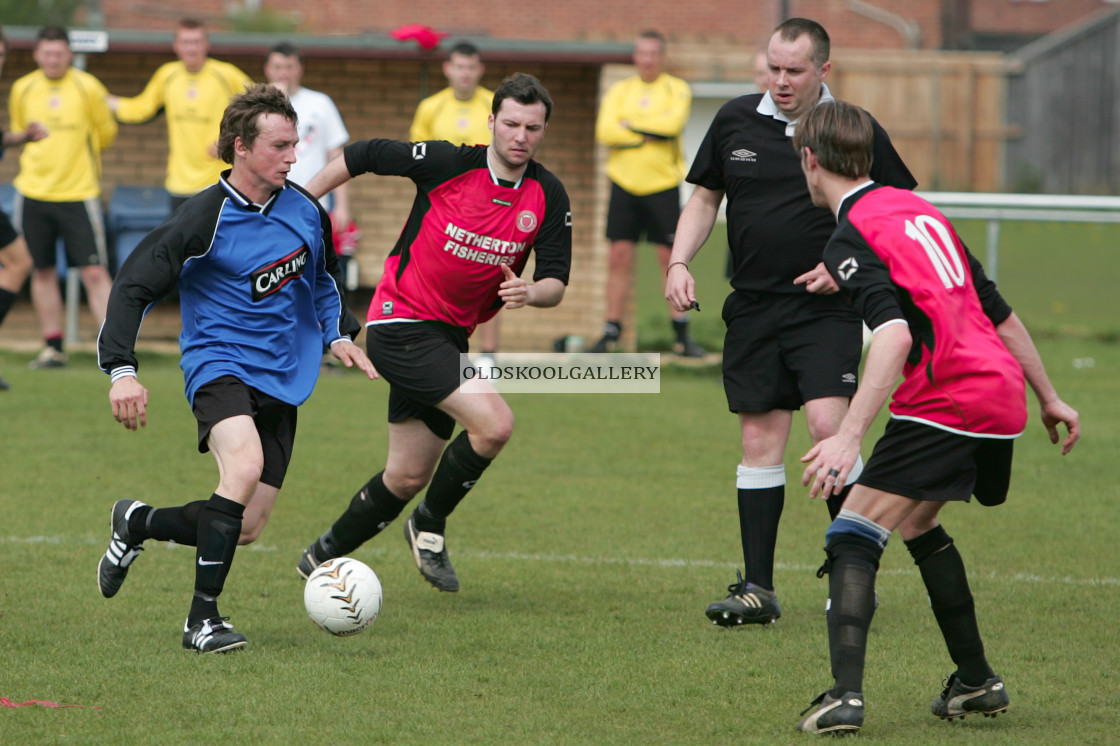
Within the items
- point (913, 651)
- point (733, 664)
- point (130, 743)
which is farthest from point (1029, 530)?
point (130, 743)

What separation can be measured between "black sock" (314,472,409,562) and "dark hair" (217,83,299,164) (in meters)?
1.55

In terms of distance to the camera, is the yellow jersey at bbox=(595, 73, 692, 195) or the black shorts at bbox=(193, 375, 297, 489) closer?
the black shorts at bbox=(193, 375, 297, 489)

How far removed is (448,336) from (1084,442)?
17.8 feet

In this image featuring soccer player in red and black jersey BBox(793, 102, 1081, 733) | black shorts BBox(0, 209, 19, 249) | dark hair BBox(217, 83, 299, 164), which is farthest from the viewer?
black shorts BBox(0, 209, 19, 249)

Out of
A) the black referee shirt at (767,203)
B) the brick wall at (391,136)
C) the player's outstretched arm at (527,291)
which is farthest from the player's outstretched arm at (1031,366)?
the brick wall at (391,136)

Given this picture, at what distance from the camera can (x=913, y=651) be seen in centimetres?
498

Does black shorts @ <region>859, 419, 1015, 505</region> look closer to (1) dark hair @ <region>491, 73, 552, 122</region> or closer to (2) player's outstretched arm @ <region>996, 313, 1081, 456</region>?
(2) player's outstretched arm @ <region>996, 313, 1081, 456</region>

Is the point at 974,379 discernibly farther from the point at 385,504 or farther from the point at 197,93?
the point at 197,93

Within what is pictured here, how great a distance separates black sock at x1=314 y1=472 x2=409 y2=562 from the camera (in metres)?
5.79

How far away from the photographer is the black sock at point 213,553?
4.83 meters

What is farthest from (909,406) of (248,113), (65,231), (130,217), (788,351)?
(130,217)

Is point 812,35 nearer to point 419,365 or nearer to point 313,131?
point 419,365

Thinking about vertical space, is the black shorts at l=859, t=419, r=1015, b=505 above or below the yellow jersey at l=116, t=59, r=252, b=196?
below

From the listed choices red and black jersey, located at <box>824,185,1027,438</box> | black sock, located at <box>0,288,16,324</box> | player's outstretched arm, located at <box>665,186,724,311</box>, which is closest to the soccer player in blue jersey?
player's outstretched arm, located at <box>665,186,724,311</box>
